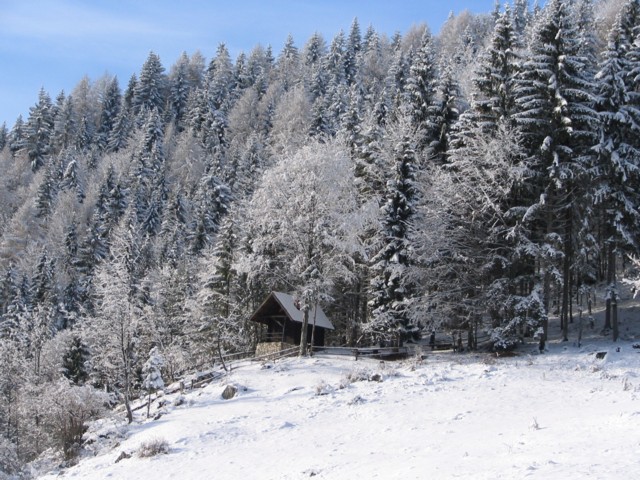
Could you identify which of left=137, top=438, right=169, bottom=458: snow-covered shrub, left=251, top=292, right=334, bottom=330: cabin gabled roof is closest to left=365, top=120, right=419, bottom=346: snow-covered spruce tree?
left=251, top=292, right=334, bottom=330: cabin gabled roof

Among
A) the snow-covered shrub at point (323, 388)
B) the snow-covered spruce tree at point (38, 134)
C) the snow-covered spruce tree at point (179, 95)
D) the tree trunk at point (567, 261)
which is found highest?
the snow-covered spruce tree at point (179, 95)

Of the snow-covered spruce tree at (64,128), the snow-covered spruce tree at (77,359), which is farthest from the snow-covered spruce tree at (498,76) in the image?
the snow-covered spruce tree at (64,128)

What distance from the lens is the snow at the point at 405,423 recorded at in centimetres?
1277

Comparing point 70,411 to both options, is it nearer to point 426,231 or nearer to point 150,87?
point 426,231

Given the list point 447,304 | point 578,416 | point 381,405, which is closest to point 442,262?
point 447,304

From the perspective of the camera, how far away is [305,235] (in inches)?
1387

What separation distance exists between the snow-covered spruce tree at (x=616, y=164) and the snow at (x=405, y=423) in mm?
5450

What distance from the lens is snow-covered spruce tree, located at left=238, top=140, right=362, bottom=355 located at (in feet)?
112

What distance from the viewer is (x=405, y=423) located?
727 inches

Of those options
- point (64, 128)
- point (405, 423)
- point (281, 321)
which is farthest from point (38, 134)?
Answer: point (405, 423)

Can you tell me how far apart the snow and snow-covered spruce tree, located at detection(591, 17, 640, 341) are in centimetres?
545

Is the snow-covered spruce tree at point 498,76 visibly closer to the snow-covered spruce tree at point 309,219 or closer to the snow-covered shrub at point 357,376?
the snow-covered spruce tree at point 309,219

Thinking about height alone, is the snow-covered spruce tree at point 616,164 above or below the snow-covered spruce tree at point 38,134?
below

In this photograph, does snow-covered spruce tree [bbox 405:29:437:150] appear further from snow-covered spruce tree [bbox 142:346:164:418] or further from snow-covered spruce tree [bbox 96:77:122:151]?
snow-covered spruce tree [bbox 96:77:122:151]
